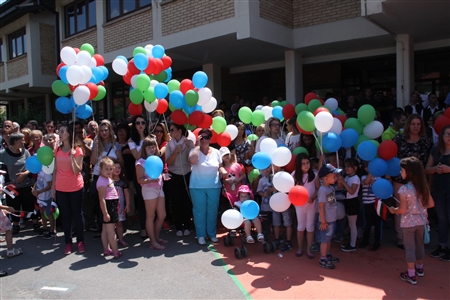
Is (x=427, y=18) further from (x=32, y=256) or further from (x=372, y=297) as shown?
(x=32, y=256)

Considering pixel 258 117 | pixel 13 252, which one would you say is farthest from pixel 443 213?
pixel 13 252

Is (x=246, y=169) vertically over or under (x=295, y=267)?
over

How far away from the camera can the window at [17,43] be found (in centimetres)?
1653

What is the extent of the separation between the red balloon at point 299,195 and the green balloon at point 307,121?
0.83 meters

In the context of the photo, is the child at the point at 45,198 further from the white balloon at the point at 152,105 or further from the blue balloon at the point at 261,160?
the blue balloon at the point at 261,160

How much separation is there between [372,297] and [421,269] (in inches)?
32.4

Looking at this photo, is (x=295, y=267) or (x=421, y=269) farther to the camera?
(x=295, y=267)

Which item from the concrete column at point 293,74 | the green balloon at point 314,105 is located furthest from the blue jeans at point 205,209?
the concrete column at point 293,74

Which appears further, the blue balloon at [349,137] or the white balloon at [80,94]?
the white balloon at [80,94]

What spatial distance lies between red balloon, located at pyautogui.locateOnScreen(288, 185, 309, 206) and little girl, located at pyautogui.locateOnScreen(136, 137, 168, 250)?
1.91 m

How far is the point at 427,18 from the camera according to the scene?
270 inches

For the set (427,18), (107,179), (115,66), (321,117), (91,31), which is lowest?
(107,179)

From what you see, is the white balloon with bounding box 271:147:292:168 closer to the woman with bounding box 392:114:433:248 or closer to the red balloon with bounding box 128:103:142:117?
the woman with bounding box 392:114:433:248

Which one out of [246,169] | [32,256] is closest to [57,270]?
[32,256]
